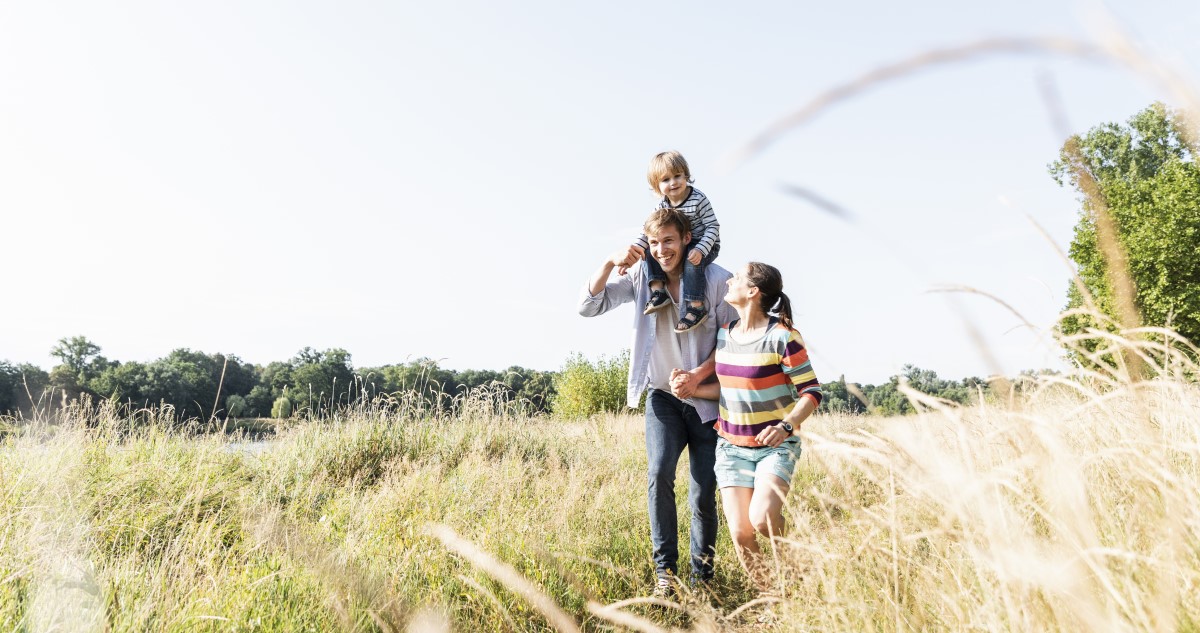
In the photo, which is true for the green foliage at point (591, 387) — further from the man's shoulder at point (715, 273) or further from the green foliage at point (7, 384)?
the green foliage at point (7, 384)

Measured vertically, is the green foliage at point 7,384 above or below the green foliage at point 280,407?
above

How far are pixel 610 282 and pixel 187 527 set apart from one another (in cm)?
307

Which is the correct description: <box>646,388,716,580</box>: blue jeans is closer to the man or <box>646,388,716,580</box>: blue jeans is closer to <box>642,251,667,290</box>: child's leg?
the man

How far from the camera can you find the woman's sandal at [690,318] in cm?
396

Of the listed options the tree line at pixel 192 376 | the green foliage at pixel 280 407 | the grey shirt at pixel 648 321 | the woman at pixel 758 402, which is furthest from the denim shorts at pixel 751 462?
the tree line at pixel 192 376

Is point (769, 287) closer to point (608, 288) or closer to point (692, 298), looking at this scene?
point (692, 298)

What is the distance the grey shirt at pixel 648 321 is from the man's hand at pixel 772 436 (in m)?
0.71

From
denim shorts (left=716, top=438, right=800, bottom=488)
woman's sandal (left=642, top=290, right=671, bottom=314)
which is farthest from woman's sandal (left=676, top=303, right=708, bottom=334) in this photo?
denim shorts (left=716, top=438, right=800, bottom=488)

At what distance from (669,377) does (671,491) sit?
64cm

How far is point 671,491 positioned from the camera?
3875mm

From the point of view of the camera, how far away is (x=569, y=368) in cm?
2669

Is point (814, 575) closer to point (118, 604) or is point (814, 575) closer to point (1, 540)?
point (118, 604)

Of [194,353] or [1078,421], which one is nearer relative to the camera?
[1078,421]

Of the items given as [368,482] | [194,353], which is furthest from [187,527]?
[194,353]
